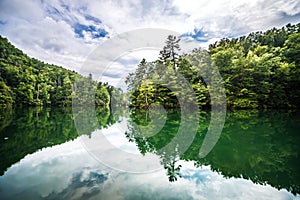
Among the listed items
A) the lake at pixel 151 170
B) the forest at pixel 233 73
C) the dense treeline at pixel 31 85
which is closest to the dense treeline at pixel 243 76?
the forest at pixel 233 73

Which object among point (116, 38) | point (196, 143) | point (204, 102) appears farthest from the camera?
point (204, 102)

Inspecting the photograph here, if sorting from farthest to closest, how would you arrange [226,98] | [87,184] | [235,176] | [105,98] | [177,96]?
[105,98] → [177,96] → [226,98] → [235,176] → [87,184]

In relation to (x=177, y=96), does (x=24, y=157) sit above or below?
below

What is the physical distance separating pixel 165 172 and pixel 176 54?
2189cm

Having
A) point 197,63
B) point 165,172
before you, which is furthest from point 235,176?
point 197,63

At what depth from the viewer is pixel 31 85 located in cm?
3119

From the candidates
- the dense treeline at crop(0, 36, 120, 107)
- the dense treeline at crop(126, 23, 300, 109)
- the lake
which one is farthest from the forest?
the lake

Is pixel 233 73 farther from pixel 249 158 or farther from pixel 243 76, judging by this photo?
pixel 249 158

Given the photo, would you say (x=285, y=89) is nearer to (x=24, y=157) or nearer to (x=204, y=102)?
(x=204, y=102)

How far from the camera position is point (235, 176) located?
3.25 m

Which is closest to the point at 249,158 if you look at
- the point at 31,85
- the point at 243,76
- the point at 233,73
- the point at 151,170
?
the point at 151,170

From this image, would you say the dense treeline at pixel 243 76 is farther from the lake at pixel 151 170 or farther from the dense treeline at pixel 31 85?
the dense treeline at pixel 31 85

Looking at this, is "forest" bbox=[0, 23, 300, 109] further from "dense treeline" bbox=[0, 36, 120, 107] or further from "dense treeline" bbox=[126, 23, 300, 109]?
"dense treeline" bbox=[0, 36, 120, 107]

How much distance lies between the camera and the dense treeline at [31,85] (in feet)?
93.8
